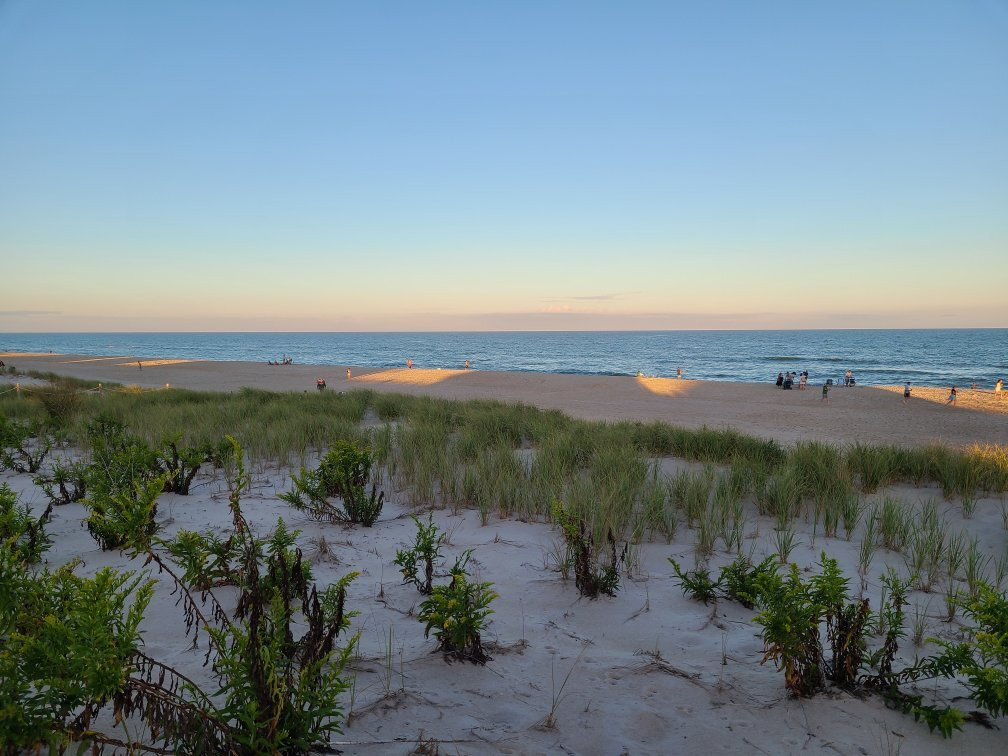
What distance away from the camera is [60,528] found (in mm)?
4336

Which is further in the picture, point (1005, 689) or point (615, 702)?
point (615, 702)

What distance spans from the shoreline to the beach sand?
9.19 m

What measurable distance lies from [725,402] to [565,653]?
21002 millimetres

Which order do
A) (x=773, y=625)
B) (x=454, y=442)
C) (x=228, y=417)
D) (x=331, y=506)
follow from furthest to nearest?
(x=228, y=417) < (x=454, y=442) < (x=331, y=506) < (x=773, y=625)

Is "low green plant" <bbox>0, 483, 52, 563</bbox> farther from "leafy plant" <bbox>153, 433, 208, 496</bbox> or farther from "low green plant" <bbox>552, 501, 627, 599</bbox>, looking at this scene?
"low green plant" <bbox>552, 501, 627, 599</bbox>

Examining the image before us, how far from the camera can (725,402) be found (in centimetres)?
2184

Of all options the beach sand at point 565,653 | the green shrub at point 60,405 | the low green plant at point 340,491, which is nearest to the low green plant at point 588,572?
the beach sand at point 565,653

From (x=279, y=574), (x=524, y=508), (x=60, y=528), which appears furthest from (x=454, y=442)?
(x=279, y=574)

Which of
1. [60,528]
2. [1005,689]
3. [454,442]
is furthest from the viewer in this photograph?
[454,442]

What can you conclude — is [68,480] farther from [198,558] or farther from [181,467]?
[198,558]

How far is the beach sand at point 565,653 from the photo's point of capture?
209 centimetres

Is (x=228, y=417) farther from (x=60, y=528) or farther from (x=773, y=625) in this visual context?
(x=773, y=625)

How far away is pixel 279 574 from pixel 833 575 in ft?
8.68

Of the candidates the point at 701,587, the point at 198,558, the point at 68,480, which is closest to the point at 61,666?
the point at 198,558
